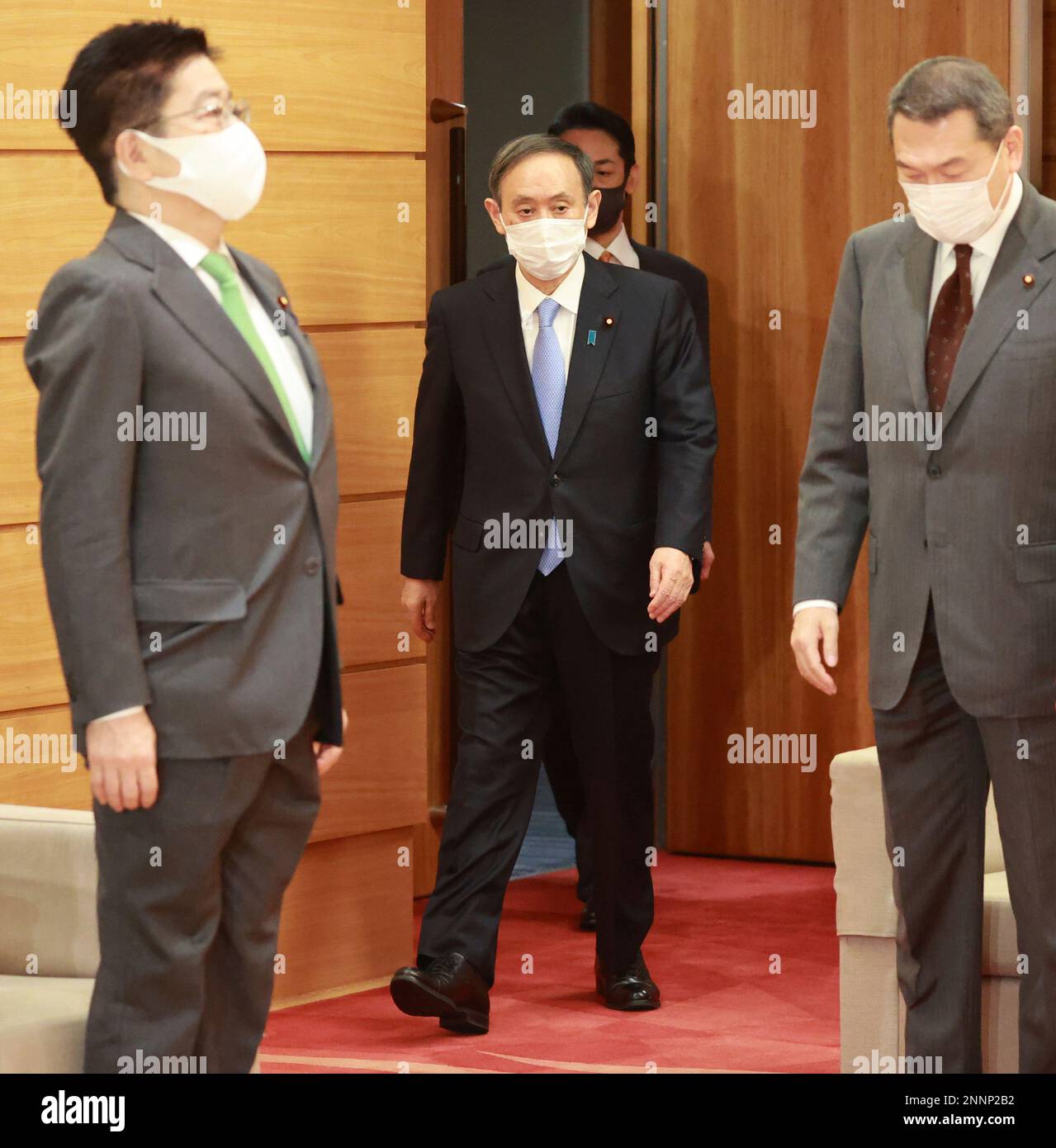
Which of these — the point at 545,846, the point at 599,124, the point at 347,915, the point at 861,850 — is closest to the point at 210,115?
the point at 861,850

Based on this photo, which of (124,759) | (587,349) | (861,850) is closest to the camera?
(124,759)

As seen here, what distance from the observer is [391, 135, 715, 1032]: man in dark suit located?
3.99 meters

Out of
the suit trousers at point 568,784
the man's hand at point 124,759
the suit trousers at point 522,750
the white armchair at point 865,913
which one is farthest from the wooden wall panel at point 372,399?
the man's hand at point 124,759

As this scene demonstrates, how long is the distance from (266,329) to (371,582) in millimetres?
1712

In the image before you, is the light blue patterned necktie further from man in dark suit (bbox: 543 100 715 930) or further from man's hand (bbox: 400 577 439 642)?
man in dark suit (bbox: 543 100 715 930)

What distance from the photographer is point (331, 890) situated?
4344 millimetres

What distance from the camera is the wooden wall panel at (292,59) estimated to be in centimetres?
376

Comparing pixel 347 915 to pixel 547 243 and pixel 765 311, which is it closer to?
pixel 547 243

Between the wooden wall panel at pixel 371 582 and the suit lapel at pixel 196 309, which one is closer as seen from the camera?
the suit lapel at pixel 196 309

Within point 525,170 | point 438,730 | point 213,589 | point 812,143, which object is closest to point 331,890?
point 438,730

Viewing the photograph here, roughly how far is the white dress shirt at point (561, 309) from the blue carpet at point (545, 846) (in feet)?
6.35

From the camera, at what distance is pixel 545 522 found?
4004 millimetres

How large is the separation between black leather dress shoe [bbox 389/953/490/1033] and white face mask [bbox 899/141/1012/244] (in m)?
1.88

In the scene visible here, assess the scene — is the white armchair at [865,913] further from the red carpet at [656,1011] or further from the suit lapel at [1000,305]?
the suit lapel at [1000,305]
